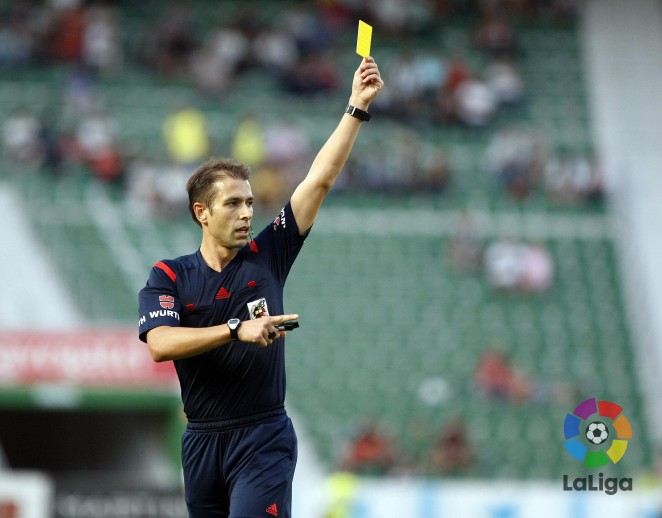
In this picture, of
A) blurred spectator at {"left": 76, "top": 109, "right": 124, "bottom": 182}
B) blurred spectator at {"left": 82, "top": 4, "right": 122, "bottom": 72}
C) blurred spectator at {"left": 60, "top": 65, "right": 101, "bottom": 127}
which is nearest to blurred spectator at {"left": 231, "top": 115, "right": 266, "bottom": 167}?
blurred spectator at {"left": 76, "top": 109, "right": 124, "bottom": 182}

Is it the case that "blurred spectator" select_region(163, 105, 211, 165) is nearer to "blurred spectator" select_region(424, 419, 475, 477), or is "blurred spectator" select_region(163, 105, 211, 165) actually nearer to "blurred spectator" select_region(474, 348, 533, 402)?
"blurred spectator" select_region(474, 348, 533, 402)

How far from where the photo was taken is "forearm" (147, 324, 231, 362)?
199 inches

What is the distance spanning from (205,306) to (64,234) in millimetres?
15245

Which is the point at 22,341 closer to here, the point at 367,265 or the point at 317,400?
the point at 317,400

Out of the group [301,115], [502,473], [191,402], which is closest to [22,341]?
[502,473]

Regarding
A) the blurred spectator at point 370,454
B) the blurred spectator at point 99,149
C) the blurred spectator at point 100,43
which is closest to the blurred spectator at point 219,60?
the blurred spectator at point 100,43

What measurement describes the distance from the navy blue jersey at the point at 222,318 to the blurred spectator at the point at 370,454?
39.7 ft

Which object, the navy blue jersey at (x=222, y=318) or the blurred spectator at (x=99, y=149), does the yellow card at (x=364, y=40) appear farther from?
the blurred spectator at (x=99, y=149)

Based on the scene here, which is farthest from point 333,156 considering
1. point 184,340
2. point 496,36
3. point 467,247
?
point 496,36

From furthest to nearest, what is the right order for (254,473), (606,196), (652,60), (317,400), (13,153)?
(652,60)
(606,196)
(13,153)
(317,400)
(254,473)

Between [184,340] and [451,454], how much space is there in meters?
13.2

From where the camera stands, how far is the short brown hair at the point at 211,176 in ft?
18.3

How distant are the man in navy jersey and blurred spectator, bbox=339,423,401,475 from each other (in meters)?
12.0

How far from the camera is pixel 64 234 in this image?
20328mm
